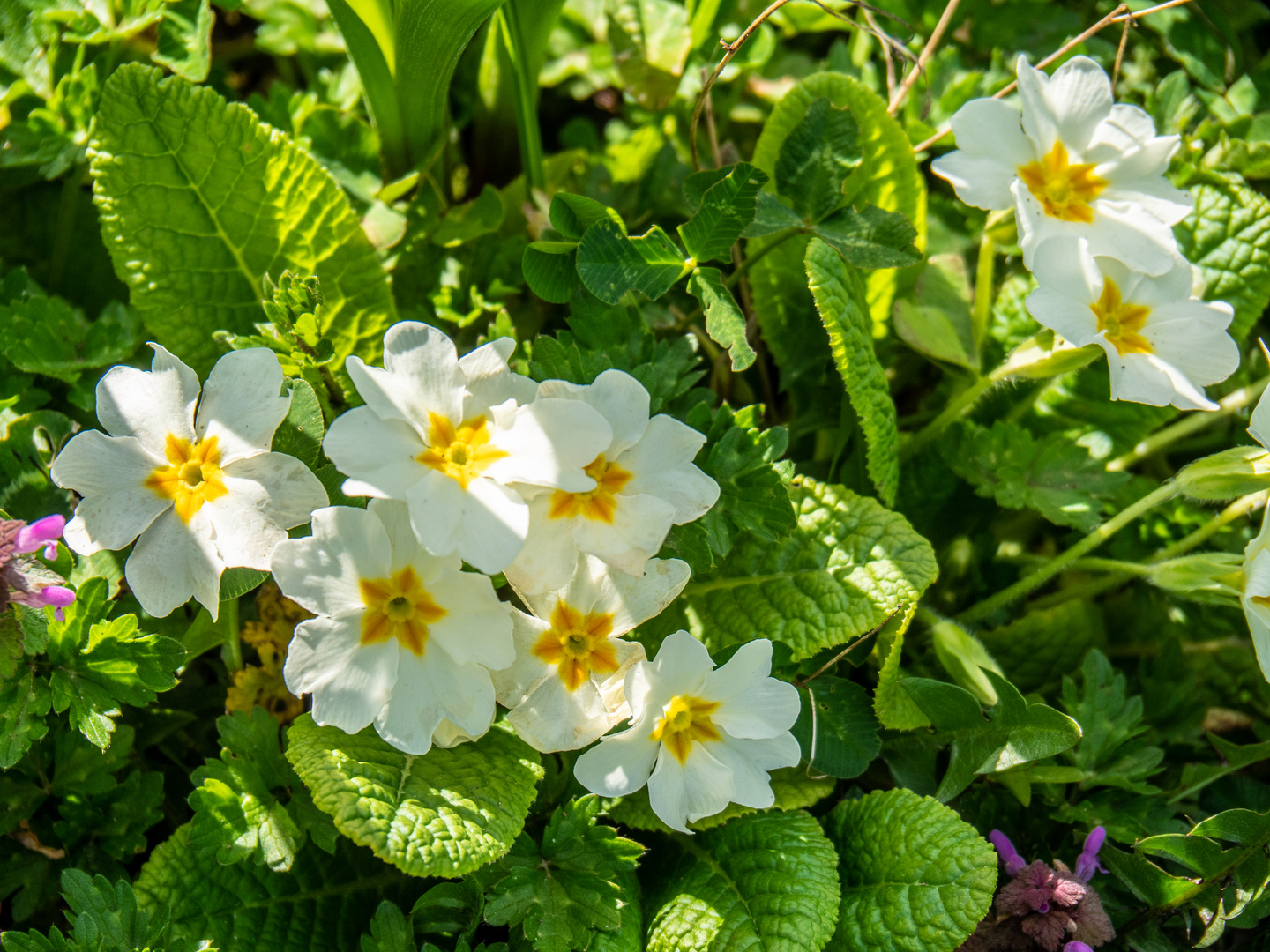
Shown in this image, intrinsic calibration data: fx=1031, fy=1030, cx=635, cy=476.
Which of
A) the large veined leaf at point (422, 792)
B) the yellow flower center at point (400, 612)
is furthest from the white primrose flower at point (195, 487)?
the large veined leaf at point (422, 792)

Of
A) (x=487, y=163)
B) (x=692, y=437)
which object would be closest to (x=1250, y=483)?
(x=692, y=437)

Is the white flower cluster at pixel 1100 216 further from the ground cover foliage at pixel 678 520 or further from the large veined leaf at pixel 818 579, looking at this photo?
the large veined leaf at pixel 818 579

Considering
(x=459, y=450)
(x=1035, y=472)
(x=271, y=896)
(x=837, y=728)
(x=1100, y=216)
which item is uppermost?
(x=1100, y=216)

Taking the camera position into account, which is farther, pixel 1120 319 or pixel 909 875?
pixel 1120 319

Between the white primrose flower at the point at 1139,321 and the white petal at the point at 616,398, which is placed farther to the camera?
the white primrose flower at the point at 1139,321

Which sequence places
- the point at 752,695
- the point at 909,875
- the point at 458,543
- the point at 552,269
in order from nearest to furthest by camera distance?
the point at 458,543 → the point at 752,695 → the point at 909,875 → the point at 552,269

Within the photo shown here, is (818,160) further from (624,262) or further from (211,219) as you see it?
(211,219)

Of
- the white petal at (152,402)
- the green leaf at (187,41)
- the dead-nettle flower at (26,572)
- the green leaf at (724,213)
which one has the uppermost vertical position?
the green leaf at (187,41)

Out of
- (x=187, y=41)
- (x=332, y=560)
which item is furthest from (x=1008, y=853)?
(x=187, y=41)
